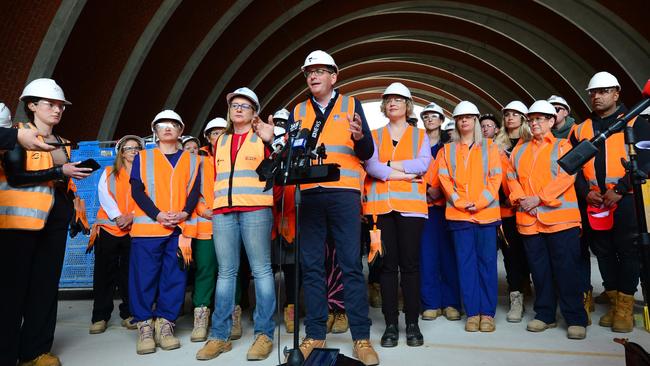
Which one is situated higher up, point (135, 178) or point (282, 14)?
point (282, 14)

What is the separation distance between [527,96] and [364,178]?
19.3 metres

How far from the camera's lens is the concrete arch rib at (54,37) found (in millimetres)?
8477

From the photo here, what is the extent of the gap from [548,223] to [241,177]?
105 inches

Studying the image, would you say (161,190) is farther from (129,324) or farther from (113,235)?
(129,324)

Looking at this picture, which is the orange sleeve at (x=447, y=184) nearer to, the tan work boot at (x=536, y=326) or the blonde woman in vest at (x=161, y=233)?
the tan work boot at (x=536, y=326)

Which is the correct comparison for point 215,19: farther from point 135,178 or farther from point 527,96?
point 527,96

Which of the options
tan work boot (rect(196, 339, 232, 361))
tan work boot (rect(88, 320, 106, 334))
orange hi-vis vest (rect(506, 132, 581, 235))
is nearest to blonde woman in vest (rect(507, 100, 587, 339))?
orange hi-vis vest (rect(506, 132, 581, 235))

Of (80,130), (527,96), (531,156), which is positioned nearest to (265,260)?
(531,156)

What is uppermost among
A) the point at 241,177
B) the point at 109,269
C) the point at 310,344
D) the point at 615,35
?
the point at 615,35

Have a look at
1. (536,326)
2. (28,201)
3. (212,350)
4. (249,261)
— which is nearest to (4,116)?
(28,201)

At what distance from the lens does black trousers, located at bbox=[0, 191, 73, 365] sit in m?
3.56

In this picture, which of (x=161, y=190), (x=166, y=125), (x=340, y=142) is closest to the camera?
(x=340, y=142)

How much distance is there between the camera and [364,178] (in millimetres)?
4363

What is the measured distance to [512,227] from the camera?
5488mm
